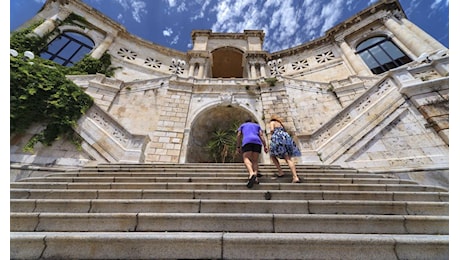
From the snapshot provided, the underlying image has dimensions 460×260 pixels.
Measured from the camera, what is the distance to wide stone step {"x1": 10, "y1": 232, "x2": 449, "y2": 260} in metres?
1.71

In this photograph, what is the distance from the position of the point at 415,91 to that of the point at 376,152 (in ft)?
8.02

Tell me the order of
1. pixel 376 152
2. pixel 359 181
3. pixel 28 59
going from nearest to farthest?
1. pixel 359 181
2. pixel 376 152
3. pixel 28 59

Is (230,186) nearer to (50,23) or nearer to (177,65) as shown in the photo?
(177,65)

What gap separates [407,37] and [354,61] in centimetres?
365

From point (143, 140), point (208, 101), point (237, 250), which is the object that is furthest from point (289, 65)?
point (237, 250)

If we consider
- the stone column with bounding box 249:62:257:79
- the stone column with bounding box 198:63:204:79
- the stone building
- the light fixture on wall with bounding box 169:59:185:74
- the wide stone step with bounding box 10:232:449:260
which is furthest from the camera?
the stone column with bounding box 198:63:204:79

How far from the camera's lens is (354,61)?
15.1 meters

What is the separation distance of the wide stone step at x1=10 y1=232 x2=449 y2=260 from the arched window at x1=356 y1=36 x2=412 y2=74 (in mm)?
17321

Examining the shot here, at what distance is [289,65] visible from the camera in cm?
1806

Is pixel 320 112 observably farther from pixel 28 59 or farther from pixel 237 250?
pixel 28 59

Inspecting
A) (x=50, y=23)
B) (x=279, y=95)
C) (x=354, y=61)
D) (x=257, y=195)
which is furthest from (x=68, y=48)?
(x=354, y=61)

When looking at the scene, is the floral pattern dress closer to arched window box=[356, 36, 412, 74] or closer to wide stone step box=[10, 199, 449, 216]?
wide stone step box=[10, 199, 449, 216]

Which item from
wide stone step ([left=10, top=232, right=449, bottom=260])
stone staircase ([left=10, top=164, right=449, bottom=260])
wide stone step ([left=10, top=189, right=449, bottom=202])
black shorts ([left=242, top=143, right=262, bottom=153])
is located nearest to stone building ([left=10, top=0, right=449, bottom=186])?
wide stone step ([left=10, top=189, right=449, bottom=202])

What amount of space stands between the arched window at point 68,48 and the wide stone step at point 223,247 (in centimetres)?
1717
